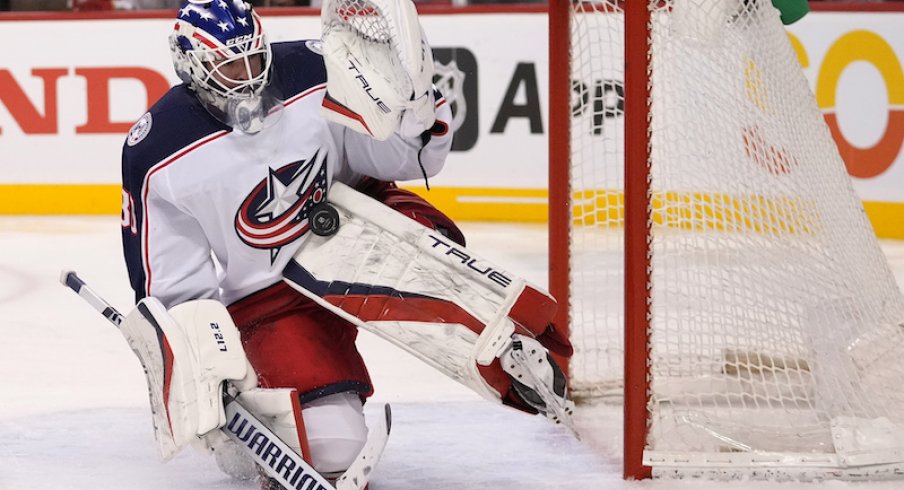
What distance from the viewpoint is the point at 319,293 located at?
2.21 m

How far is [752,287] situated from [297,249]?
0.88 meters

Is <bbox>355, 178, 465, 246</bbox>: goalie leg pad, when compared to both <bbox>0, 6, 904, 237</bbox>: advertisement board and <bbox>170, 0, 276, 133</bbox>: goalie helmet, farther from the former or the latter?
<bbox>0, 6, 904, 237</bbox>: advertisement board

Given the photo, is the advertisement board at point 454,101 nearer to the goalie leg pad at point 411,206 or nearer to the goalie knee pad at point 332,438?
the goalie leg pad at point 411,206

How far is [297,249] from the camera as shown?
2252 mm

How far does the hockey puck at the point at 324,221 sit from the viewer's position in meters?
2.21

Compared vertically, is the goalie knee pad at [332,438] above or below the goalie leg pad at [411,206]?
below

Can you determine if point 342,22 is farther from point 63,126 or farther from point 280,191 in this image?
point 63,126

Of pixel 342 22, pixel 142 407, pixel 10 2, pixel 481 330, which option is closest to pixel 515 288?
pixel 481 330

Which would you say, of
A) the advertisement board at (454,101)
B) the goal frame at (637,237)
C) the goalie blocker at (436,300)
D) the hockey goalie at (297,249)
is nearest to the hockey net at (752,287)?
the goal frame at (637,237)

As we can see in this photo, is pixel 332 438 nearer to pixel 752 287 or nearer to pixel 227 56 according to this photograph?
pixel 227 56

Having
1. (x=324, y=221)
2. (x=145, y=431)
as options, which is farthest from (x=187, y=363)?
(x=145, y=431)

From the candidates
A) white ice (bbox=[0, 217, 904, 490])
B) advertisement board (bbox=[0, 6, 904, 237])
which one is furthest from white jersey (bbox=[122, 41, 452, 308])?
advertisement board (bbox=[0, 6, 904, 237])

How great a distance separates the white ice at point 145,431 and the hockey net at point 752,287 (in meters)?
0.12

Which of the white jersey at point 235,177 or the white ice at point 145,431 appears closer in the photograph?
the white jersey at point 235,177
